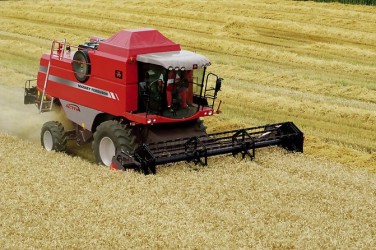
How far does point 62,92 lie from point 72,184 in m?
3.48

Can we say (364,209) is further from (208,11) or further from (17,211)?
(208,11)

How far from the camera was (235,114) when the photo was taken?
18672mm

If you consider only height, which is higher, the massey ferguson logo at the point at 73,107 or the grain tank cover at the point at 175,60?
the grain tank cover at the point at 175,60

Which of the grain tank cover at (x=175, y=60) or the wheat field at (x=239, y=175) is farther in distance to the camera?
the grain tank cover at (x=175, y=60)

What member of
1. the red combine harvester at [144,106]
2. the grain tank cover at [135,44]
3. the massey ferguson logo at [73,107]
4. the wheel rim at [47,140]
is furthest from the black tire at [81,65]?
the wheel rim at [47,140]

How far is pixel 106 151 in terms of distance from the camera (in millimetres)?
14344

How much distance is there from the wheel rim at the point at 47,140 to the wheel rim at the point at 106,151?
5.91ft

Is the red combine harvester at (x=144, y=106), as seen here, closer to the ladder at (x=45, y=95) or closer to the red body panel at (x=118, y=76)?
the red body panel at (x=118, y=76)

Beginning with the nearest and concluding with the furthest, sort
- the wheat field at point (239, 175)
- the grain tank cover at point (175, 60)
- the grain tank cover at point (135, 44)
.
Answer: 1. the wheat field at point (239, 175)
2. the grain tank cover at point (175, 60)
3. the grain tank cover at point (135, 44)

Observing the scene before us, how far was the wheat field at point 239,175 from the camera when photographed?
10.7 metres

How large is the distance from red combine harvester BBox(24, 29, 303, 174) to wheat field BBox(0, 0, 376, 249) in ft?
1.16

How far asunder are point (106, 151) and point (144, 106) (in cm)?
114

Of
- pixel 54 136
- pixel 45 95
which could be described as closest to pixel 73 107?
pixel 54 136

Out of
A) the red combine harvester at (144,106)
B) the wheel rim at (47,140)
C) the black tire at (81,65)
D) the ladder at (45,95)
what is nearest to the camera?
the red combine harvester at (144,106)
